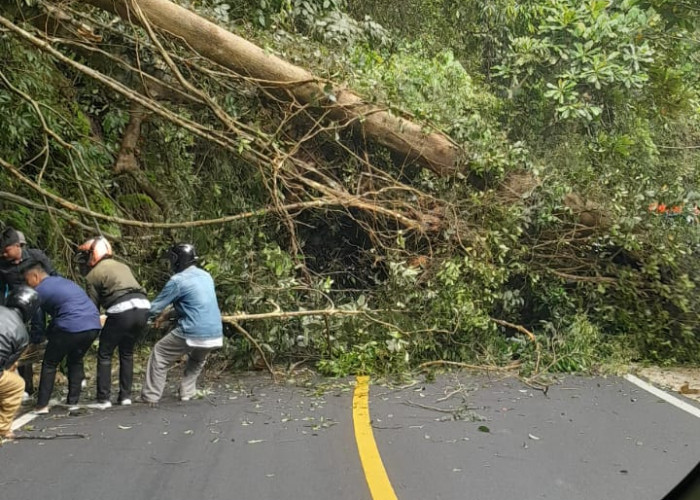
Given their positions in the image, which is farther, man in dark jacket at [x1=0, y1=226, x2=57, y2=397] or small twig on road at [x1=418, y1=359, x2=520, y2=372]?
small twig on road at [x1=418, y1=359, x2=520, y2=372]

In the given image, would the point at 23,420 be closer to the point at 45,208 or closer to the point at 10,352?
the point at 10,352

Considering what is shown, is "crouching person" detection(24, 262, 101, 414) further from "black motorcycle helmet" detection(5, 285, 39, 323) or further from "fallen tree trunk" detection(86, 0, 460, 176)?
"fallen tree trunk" detection(86, 0, 460, 176)

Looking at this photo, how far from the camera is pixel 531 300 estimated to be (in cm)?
1007

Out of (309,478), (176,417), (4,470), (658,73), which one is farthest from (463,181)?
(4,470)

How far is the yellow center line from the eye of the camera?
4577 mm

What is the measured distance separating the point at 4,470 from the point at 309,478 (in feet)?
6.79

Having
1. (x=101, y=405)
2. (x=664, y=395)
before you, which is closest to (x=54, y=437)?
(x=101, y=405)

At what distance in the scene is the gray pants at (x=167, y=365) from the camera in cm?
718

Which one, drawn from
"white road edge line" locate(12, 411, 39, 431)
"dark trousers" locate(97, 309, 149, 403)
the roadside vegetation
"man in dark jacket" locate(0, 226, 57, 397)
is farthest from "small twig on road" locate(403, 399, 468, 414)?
"man in dark jacket" locate(0, 226, 57, 397)

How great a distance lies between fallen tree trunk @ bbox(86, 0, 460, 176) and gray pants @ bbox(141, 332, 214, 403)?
11.9ft

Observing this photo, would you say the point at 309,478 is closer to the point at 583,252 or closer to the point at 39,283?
the point at 39,283

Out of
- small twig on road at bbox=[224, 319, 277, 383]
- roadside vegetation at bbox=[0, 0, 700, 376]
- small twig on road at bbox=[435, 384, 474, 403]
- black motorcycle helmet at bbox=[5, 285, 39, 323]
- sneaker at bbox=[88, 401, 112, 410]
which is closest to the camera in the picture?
black motorcycle helmet at bbox=[5, 285, 39, 323]

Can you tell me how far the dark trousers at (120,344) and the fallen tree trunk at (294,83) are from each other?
139 inches

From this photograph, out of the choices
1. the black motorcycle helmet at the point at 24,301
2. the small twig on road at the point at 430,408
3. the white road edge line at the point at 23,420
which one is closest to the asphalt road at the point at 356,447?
the small twig on road at the point at 430,408
